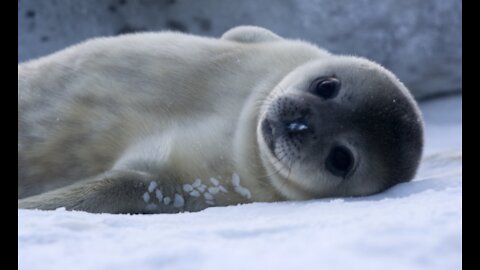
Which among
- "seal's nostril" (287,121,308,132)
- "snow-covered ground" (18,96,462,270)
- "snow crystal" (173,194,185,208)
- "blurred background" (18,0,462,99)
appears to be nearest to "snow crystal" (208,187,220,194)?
"snow crystal" (173,194,185,208)

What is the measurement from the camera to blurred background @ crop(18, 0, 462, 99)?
4.56 metres

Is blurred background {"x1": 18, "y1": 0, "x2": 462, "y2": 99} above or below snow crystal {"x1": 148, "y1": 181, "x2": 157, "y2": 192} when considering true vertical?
above

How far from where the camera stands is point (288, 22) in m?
4.63

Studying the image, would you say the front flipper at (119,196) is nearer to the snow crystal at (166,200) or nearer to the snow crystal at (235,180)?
the snow crystal at (166,200)

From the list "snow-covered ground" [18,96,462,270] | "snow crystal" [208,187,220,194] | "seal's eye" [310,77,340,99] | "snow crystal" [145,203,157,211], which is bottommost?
"snow crystal" [145,203,157,211]

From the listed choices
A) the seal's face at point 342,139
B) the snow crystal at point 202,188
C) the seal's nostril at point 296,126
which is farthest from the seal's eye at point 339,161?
the snow crystal at point 202,188

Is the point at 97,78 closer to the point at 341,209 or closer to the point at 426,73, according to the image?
the point at 341,209

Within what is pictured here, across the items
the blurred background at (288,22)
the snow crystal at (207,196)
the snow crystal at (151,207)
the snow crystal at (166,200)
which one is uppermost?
the blurred background at (288,22)

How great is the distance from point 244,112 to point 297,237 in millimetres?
1428

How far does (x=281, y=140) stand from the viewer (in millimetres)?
2430

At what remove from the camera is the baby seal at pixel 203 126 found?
2.40 meters

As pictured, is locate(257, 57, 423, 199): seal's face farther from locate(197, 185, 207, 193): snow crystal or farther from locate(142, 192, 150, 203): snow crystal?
locate(142, 192, 150, 203): snow crystal
